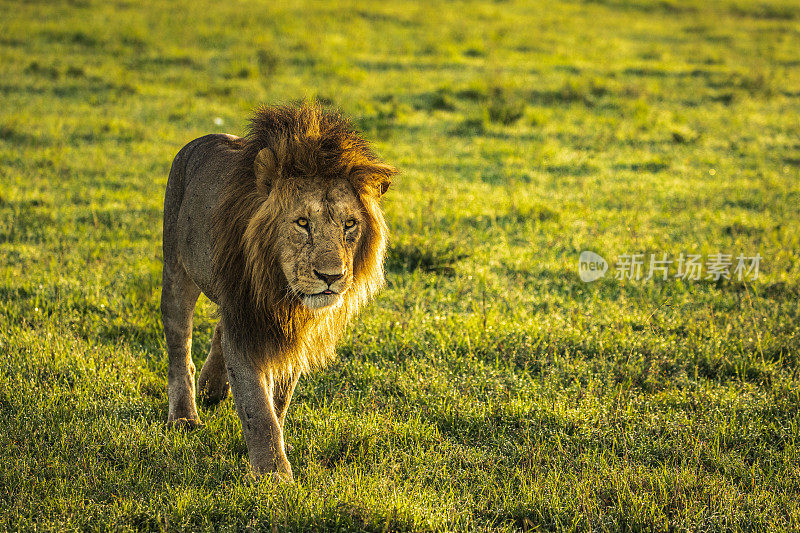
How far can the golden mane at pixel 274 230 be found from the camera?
3.37 meters

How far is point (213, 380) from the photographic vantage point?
4.56 metres

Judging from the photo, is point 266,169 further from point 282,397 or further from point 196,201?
point 282,397

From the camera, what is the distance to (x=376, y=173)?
3.53 metres

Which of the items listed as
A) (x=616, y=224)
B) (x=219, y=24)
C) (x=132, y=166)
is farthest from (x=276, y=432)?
(x=219, y=24)

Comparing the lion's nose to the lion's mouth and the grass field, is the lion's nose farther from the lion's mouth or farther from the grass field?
the grass field

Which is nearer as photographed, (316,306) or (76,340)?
(316,306)

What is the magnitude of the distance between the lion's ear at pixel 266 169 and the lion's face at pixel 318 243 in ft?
0.48

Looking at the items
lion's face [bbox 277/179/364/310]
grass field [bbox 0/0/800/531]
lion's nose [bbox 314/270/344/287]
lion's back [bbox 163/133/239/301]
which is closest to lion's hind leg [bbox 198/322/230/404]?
grass field [bbox 0/0/800/531]

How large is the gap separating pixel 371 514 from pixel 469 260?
393cm

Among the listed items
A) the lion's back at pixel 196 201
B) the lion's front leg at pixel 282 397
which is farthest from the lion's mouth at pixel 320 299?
the lion's front leg at pixel 282 397

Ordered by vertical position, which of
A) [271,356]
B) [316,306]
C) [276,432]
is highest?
[316,306]

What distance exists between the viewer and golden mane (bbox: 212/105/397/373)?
11.0 feet

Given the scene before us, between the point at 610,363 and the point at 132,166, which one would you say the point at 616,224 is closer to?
the point at 610,363

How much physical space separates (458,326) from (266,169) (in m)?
2.77
